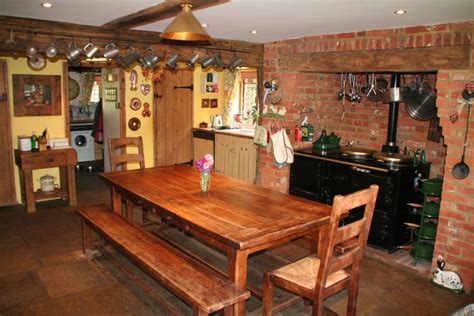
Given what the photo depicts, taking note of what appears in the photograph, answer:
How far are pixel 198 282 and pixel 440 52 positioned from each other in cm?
271

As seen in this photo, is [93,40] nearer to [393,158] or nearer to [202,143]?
[393,158]

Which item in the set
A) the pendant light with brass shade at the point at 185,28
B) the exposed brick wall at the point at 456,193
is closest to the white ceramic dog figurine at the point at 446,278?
the exposed brick wall at the point at 456,193

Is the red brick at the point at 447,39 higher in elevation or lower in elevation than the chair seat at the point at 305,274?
higher

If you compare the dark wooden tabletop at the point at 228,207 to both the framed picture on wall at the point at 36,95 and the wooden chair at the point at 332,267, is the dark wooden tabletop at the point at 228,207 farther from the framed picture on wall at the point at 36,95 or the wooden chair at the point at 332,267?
the framed picture on wall at the point at 36,95

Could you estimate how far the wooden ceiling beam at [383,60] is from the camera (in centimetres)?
334

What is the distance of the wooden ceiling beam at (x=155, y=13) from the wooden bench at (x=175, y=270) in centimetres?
169

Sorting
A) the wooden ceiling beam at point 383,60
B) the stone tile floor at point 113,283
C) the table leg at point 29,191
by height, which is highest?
the wooden ceiling beam at point 383,60

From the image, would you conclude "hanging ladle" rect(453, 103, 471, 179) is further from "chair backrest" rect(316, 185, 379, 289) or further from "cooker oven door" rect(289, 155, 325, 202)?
"cooker oven door" rect(289, 155, 325, 202)

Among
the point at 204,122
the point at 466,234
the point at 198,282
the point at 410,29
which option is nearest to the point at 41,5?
the point at 198,282

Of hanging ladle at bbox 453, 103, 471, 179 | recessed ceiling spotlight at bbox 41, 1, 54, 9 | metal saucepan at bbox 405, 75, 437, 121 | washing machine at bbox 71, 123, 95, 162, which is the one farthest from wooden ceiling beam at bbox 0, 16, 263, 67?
washing machine at bbox 71, 123, 95, 162

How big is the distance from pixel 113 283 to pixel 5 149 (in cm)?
301

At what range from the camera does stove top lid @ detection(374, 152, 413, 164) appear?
4.00m

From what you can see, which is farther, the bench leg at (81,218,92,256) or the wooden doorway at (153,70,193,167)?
the wooden doorway at (153,70,193,167)

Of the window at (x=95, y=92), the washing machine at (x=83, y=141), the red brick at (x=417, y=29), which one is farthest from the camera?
the window at (x=95, y=92)
